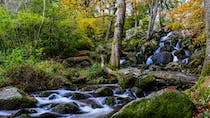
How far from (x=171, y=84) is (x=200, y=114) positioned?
5481 mm

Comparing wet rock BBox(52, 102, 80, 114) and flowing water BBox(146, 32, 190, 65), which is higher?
wet rock BBox(52, 102, 80, 114)

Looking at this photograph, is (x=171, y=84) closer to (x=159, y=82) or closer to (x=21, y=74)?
(x=159, y=82)

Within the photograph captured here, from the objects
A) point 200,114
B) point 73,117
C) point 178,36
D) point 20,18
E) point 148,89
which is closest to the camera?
point 200,114

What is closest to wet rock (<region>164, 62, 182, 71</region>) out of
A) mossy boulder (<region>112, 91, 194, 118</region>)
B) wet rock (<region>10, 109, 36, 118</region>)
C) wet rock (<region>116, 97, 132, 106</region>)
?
wet rock (<region>116, 97, 132, 106</region>)

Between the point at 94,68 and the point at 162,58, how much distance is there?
7.49m

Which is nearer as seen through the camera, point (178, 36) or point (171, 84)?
point (171, 84)

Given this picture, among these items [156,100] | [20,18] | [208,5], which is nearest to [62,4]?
[20,18]

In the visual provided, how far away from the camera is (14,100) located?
8227mm

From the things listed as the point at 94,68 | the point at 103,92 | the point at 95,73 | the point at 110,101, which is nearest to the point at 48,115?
the point at 110,101

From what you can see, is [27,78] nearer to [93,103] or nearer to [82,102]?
[82,102]

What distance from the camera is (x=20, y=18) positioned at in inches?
576

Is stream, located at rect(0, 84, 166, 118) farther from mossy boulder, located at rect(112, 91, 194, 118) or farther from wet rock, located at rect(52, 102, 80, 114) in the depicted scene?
mossy boulder, located at rect(112, 91, 194, 118)

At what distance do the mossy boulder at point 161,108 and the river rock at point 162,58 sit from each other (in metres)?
13.5

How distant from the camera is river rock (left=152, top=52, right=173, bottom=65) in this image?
19438 millimetres
